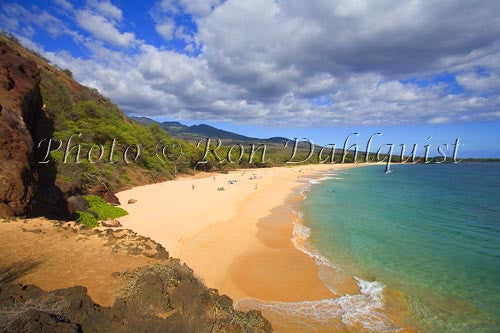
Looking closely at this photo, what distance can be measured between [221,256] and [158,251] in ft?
13.1

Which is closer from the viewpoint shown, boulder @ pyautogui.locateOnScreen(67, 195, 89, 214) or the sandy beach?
the sandy beach

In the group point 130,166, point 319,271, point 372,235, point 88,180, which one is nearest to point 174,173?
point 130,166

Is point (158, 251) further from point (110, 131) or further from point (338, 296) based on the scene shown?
point (110, 131)

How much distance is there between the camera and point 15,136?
38.9 feet

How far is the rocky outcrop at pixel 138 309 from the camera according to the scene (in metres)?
4.73

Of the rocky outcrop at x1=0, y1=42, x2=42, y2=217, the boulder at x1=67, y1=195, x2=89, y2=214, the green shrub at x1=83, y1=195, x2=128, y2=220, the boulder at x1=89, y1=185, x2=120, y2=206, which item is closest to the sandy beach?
the green shrub at x1=83, y1=195, x2=128, y2=220

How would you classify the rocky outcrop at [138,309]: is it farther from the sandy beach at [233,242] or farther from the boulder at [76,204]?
the boulder at [76,204]

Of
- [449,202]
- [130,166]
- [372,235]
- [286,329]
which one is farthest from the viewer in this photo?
[130,166]

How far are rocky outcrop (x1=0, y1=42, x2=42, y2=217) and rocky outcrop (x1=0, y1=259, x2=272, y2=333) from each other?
6.55m

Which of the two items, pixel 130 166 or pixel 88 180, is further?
pixel 130 166

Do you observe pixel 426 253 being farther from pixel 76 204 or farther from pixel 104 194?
pixel 104 194

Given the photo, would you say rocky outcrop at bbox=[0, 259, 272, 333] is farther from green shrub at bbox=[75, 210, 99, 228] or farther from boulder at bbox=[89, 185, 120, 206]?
boulder at bbox=[89, 185, 120, 206]

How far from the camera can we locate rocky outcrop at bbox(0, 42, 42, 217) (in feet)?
36.7

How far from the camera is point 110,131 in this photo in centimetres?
4194
